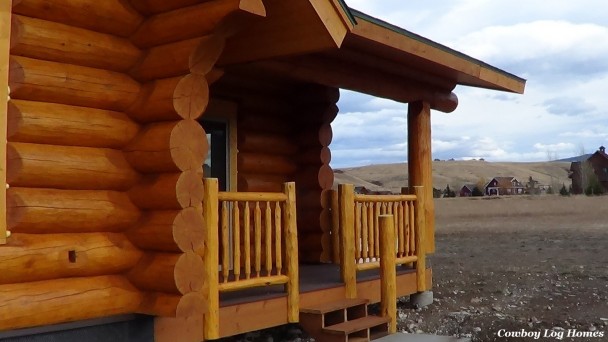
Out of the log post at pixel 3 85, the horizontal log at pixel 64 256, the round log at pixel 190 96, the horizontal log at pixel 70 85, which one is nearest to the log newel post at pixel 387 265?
the round log at pixel 190 96

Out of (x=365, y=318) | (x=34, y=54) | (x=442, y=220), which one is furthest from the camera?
(x=442, y=220)

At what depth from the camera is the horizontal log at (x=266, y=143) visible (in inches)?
354

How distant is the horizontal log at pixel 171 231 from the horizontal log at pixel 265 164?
11.5 feet

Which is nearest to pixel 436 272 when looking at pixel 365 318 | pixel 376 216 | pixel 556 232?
pixel 376 216

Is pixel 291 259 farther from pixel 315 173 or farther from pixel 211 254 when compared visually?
pixel 315 173

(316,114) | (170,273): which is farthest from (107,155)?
(316,114)

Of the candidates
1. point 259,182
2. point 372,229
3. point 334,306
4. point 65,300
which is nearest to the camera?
point 65,300

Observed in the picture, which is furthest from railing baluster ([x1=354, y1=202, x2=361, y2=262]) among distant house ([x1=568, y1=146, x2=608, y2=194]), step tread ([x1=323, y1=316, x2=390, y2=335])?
distant house ([x1=568, y1=146, x2=608, y2=194])

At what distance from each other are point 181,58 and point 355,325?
10.7 feet

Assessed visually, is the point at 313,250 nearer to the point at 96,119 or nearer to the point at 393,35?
the point at 393,35

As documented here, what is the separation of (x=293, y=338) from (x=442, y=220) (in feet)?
92.0

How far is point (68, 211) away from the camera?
517 centimetres

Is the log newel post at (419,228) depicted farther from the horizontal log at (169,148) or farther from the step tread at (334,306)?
the horizontal log at (169,148)

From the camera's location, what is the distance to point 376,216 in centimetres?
827
